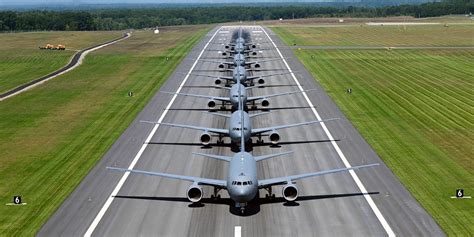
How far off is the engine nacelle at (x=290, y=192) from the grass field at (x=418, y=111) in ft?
34.9

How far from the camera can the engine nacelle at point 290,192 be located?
43866mm

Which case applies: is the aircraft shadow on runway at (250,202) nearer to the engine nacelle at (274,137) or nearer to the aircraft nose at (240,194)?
the aircraft nose at (240,194)

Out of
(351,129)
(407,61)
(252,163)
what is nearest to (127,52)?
(407,61)

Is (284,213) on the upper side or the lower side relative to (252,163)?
lower

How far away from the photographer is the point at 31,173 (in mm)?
55344

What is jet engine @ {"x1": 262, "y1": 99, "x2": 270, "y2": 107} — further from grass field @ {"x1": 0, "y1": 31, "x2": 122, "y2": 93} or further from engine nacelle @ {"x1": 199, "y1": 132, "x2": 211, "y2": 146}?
grass field @ {"x1": 0, "y1": 31, "x2": 122, "y2": 93}

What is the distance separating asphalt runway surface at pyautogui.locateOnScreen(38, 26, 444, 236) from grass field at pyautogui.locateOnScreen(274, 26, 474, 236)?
7.47 feet

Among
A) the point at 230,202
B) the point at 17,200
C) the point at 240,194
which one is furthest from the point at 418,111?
the point at 17,200

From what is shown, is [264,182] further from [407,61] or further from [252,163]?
[407,61]

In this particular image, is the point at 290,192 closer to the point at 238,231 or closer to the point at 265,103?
the point at 238,231

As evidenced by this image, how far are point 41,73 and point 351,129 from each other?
83.3 metres

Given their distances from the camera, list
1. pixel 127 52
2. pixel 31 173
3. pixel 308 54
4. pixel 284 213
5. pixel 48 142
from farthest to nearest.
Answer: pixel 127 52
pixel 308 54
pixel 48 142
pixel 31 173
pixel 284 213

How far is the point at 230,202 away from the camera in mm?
45594

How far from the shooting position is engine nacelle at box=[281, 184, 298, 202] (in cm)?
4387
